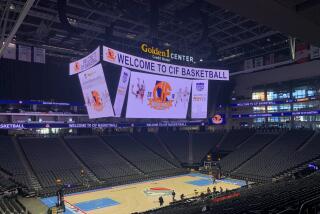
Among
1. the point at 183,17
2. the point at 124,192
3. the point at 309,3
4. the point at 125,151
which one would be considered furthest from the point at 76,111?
the point at 309,3

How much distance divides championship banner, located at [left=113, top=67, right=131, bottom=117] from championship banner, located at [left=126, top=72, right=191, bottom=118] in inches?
24.3

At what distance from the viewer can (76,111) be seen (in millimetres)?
40031

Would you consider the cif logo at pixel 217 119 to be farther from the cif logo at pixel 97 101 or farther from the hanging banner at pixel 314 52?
the cif logo at pixel 97 101

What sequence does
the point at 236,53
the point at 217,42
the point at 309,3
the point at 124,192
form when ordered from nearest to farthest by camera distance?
the point at 309,3 → the point at 124,192 → the point at 217,42 → the point at 236,53

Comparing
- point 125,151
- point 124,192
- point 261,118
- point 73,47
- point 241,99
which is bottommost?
point 124,192

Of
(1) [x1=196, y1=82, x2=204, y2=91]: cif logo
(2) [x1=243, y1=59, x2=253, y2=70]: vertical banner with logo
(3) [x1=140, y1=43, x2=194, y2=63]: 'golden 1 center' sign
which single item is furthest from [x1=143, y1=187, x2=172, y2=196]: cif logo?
(2) [x1=243, y1=59, x2=253, y2=70]: vertical banner with logo

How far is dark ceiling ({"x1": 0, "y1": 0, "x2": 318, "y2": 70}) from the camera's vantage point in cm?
2672

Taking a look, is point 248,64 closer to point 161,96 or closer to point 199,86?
point 199,86

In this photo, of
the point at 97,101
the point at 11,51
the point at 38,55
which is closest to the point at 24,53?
the point at 11,51

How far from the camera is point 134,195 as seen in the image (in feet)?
94.1

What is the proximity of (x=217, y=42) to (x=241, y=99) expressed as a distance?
12.4m

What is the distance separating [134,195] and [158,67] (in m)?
12.6

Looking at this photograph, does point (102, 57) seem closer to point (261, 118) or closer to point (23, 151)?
point (23, 151)

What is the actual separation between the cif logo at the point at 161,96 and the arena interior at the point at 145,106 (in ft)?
0.38
